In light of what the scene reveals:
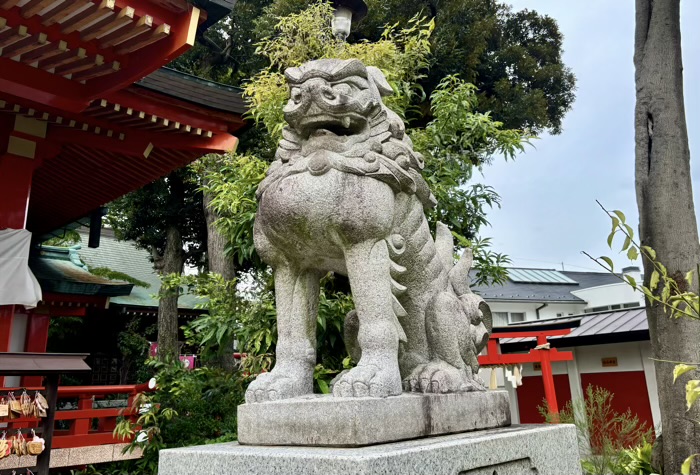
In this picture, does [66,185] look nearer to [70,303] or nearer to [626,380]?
[70,303]

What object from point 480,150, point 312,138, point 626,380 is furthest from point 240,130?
point 626,380

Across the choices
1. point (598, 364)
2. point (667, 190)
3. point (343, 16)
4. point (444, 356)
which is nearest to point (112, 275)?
point (343, 16)

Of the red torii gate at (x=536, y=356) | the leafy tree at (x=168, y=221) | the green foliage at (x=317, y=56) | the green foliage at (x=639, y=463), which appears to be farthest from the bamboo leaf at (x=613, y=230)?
the leafy tree at (x=168, y=221)

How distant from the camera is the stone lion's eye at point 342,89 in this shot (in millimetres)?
2061

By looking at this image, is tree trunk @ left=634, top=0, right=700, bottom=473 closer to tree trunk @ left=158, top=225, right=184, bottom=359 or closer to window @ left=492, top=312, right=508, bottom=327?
tree trunk @ left=158, top=225, right=184, bottom=359

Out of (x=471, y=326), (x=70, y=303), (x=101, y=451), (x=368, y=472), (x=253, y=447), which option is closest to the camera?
(x=368, y=472)

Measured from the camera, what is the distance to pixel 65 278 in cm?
801

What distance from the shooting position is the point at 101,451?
20.2 feet

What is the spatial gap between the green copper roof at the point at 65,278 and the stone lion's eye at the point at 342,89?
23.3 ft

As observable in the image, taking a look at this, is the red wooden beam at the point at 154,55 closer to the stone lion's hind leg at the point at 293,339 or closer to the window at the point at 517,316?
the stone lion's hind leg at the point at 293,339

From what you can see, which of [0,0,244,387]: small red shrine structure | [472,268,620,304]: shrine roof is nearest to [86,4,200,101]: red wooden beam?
[0,0,244,387]: small red shrine structure

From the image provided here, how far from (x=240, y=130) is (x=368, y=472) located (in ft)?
15.3

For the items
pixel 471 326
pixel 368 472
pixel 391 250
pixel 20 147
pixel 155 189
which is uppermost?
pixel 155 189

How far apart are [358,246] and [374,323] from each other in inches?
11.7
